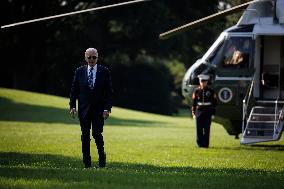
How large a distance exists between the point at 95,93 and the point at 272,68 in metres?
8.75

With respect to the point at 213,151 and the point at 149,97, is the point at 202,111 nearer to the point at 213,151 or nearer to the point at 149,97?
the point at 213,151

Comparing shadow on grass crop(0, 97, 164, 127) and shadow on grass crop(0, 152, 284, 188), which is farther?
shadow on grass crop(0, 97, 164, 127)

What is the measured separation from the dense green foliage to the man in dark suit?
3327cm

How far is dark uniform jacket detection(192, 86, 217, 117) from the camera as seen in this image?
20.4 metres

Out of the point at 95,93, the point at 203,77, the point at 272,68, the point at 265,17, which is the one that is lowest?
the point at 95,93

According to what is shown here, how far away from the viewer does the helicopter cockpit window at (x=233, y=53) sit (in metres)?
20.6

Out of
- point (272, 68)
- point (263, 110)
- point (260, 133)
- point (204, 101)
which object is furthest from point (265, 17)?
point (260, 133)

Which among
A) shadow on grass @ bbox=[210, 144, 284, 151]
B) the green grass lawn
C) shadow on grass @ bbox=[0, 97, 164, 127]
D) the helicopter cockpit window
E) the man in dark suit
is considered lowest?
shadow on grass @ bbox=[0, 97, 164, 127]

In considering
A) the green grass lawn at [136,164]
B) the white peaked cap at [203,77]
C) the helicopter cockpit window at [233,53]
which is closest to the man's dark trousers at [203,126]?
the green grass lawn at [136,164]

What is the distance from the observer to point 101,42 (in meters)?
57.6

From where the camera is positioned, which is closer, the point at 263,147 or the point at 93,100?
the point at 93,100

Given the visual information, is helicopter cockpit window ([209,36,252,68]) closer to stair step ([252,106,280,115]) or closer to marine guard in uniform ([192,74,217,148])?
marine guard in uniform ([192,74,217,148])

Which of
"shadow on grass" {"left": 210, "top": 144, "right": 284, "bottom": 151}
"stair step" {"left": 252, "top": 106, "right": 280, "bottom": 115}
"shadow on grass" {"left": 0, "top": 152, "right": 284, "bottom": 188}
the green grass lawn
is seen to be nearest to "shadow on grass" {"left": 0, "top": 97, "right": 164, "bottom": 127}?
the green grass lawn

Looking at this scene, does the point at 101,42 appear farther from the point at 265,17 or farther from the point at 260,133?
the point at 260,133
